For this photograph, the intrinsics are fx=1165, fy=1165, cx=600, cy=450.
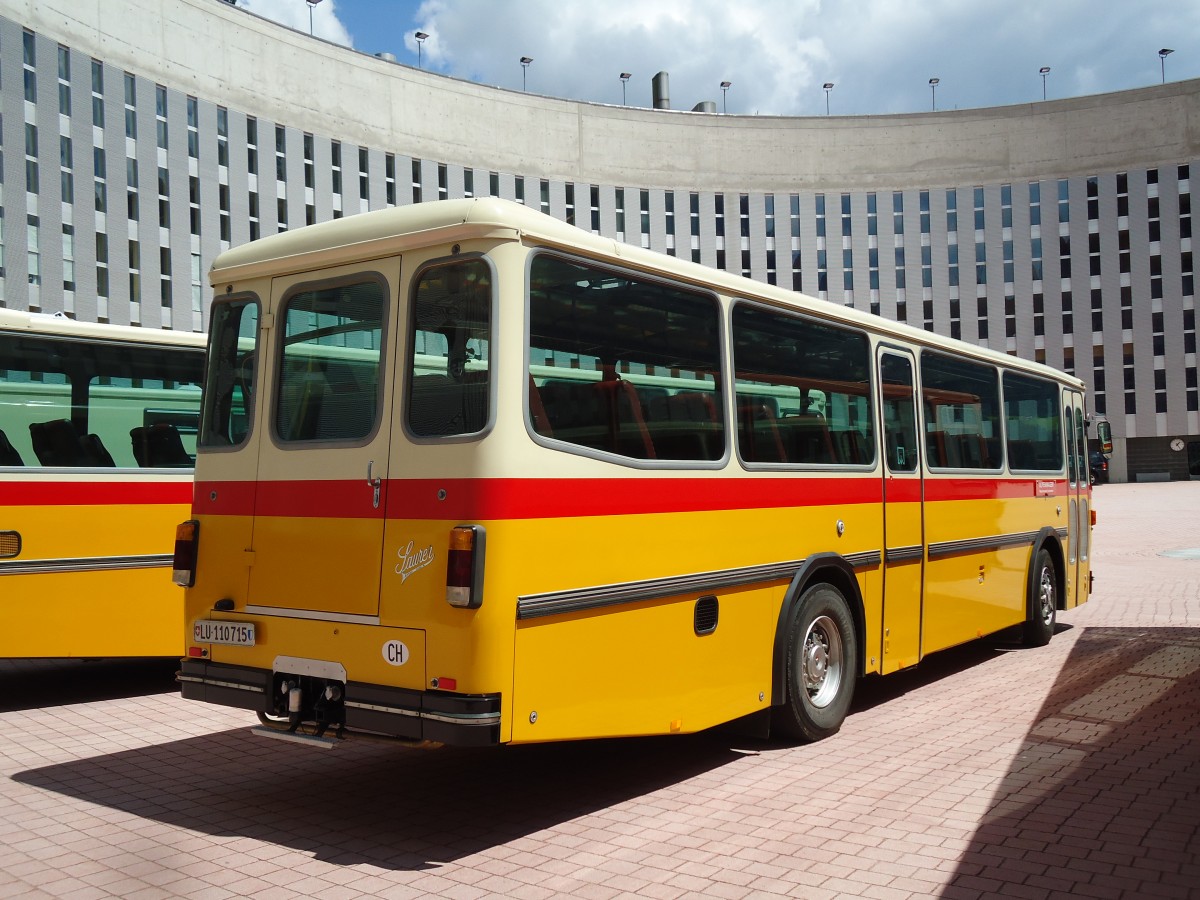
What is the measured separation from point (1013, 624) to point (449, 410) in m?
7.60

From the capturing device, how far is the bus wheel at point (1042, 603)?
38.2ft

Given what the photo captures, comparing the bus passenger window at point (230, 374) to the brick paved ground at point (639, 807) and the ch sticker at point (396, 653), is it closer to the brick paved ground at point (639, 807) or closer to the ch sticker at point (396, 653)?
the ch sticker at point (396, 653)

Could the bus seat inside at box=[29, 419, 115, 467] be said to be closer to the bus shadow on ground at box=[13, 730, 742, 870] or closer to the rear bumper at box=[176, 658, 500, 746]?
the bus shadow on ground at box=[13, 730, 742, 870]

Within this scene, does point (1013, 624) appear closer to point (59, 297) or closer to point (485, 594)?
point (485, 594)

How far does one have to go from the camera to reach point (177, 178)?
56219 mm

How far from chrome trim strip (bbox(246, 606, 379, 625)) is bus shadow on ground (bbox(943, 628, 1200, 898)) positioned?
2.88 meters

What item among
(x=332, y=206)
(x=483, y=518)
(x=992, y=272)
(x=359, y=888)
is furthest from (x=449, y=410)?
(x=992, y=272)

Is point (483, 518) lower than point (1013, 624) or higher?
higher

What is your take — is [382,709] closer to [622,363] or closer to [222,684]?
[222,684]

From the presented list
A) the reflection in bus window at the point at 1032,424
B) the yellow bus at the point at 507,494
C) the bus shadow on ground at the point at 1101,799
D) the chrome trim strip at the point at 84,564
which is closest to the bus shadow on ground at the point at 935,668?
the bus shadow on ground at the point at 1101,799

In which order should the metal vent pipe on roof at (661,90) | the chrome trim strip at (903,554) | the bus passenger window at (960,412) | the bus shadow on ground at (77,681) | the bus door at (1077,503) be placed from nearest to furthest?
the chrome trim strip at (903,554), the bus passenger window at (960,412), the bus shadow on ground at (77,681), the bus door at (1077,503), the metal vent pipe on roof at (661,90)

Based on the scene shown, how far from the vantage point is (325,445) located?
5957 mm

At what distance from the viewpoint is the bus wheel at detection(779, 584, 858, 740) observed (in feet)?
24.4

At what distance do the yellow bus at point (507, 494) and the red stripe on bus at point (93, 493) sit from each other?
296cm
